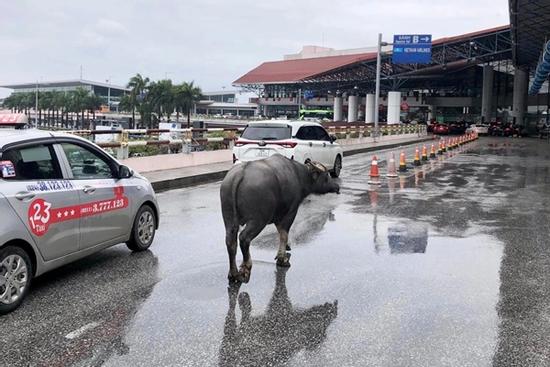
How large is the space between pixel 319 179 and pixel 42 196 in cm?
315

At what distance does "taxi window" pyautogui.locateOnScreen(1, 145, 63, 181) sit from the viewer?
5.34 m

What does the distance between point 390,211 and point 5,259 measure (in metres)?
7.67

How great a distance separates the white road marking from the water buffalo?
1.63 m

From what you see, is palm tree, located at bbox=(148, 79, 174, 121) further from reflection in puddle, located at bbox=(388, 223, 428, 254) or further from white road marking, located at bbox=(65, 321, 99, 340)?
white road marking, located at bbox=(65, 321, 99, 340)

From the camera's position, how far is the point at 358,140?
37.5 m

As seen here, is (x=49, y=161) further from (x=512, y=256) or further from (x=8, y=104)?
(x=8, y=104)

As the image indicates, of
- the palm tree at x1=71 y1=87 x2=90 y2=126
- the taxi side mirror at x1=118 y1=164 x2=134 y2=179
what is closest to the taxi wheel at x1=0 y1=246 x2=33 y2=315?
the taxi side mirror at x1=118 y1=164 x2=134 y2=179

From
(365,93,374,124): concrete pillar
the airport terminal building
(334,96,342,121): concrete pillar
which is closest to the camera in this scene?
the airport terminal building

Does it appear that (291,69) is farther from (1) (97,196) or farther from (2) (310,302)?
(2) (310,302)

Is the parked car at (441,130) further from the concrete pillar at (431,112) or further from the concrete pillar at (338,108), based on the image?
the concrete pillar at (431,112)

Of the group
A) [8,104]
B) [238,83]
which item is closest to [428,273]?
[238,83]

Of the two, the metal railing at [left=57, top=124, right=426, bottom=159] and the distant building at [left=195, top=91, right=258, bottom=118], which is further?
the distant building at [left=195, top=91, right=258, bottom=118]

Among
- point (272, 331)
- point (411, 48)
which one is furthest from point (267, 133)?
point (411, 48)

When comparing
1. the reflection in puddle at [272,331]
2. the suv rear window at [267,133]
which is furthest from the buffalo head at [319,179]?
the suv rear window at [267,133]
